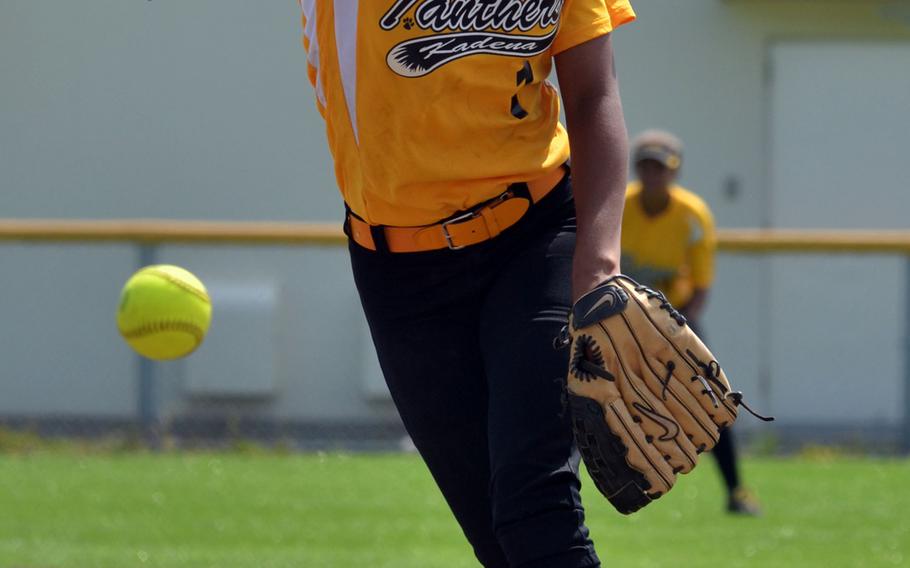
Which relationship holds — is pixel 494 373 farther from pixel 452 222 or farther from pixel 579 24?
pixel 579 24

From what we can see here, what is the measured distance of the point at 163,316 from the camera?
184 inches

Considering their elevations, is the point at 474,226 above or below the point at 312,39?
below

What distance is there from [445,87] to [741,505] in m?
5.01

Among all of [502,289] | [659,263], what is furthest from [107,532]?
[502,289]

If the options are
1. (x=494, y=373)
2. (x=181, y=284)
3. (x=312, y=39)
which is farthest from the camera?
(x=181, y=284)

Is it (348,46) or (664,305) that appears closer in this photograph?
(664,305)

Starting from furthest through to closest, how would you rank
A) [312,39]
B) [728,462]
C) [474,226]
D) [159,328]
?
1. [728,462]
2. [159,328]
3. [312,39]
4. [474,226]

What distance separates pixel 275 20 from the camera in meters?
11.1

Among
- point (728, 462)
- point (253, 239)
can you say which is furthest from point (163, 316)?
point (253, 239)

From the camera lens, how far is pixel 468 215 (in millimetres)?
3020

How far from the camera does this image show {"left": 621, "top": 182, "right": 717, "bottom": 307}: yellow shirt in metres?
7.58

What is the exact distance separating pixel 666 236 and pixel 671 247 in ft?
0.21

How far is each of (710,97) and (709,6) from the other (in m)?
0.70

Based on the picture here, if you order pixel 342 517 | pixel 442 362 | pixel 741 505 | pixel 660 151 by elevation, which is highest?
pixel 442 362
